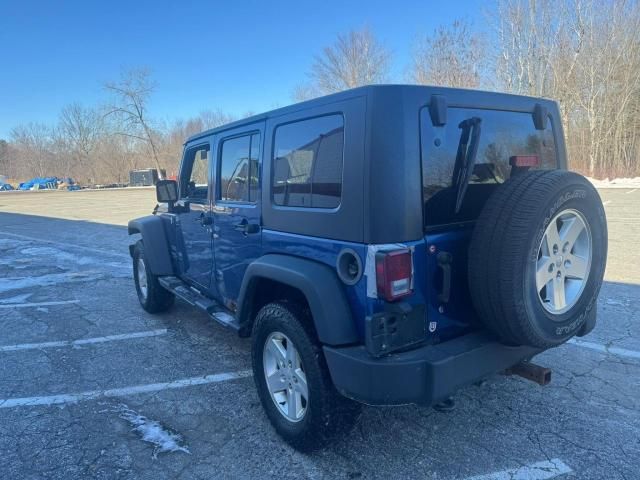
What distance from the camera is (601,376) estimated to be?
3.33 metres

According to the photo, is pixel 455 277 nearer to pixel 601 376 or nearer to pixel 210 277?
pixel 601 376

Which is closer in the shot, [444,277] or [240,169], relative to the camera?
[444,277]

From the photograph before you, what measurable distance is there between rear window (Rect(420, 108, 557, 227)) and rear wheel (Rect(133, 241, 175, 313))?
367 centimetres

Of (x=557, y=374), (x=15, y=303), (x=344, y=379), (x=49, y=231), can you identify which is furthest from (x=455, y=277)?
(x=49, y=231)

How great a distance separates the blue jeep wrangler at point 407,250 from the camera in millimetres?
2111

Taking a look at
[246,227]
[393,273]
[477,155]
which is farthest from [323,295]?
[477,155]

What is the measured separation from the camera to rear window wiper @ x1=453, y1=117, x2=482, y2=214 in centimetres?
238

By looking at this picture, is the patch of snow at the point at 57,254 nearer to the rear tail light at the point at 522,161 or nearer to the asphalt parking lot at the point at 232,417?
the asphalt parking lot at the point at 232,417

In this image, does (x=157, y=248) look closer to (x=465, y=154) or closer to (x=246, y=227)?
(x=246, y=227)

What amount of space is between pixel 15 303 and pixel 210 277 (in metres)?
3.87

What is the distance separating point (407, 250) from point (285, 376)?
1.16 m

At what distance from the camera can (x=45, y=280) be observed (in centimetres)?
725

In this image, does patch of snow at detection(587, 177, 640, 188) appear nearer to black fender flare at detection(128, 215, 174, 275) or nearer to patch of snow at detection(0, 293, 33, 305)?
black fender flare at detection(128, 215, 174, 275)

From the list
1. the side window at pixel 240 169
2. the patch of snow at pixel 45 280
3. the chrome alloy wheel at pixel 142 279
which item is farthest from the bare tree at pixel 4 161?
the side window at pixel 240 169
